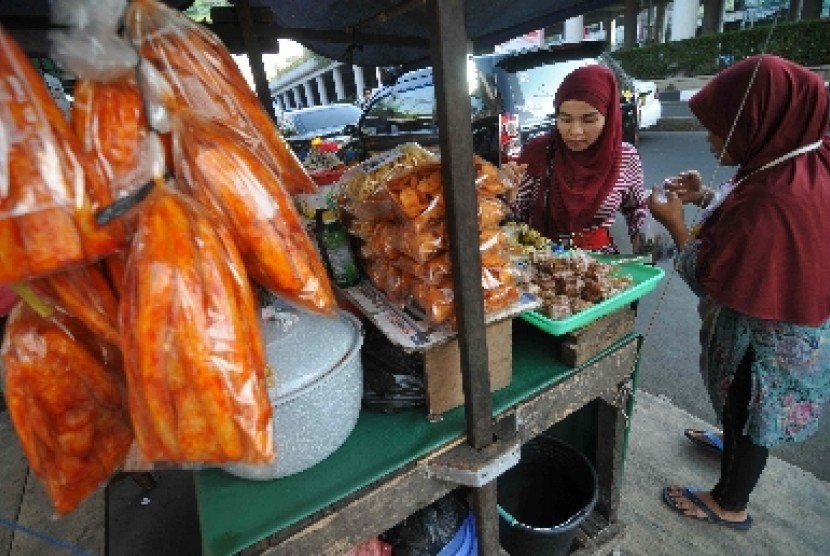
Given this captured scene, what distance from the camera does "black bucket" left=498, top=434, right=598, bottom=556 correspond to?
1788mm

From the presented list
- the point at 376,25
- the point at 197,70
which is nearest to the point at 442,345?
the point at 197,70

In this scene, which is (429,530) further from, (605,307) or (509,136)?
(509,136)

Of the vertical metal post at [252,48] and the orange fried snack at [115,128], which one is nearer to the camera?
the orange fried snack at [115,128]

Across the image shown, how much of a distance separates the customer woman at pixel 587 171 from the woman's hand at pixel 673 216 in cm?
26

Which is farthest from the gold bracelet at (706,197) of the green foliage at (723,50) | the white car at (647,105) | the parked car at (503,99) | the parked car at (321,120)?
the parked car at (321,120)

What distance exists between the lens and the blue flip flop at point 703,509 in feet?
7.25

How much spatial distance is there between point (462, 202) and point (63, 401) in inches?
32.9

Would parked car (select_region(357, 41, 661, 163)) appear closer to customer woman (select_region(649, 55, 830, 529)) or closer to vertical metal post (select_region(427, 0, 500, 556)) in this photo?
customer woman (select_region(649, 55, 830, 529))

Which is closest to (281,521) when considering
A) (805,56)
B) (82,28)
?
(82,28)

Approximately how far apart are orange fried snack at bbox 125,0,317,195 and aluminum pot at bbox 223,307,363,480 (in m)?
0.44

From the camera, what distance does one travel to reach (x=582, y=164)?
251 cm

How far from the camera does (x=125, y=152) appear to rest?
67 centimetres

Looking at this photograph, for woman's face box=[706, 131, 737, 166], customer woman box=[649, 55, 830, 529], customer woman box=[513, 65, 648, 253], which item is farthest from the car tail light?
customer woman box=[649, 55, 830, 529]

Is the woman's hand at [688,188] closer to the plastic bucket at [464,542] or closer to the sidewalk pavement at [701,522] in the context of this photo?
the sidewalk pavement at [701,522]
